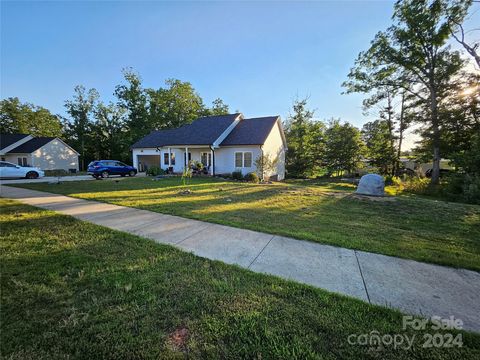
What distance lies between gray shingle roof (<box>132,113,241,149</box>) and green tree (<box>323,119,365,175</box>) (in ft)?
38.3

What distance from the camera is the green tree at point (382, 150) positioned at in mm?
23906

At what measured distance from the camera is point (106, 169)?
19328 millimetres

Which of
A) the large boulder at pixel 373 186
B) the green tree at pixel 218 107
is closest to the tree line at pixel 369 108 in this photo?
the green tree at pixel 218 107

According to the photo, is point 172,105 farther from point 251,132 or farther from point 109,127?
point 251,132

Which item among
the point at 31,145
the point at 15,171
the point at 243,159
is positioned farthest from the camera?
the point at 31,145

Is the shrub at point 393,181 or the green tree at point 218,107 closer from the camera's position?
the shrub at point 393,181

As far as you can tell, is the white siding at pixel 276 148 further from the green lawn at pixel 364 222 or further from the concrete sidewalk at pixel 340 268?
the concrete sidewalk at pixel 340 268

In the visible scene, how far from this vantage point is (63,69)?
13891 millimetres

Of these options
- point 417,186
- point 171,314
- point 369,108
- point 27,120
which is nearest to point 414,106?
point 369,108

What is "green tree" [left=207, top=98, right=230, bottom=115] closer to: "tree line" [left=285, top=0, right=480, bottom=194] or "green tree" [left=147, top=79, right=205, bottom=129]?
"green tree" [left=147, top=79, right=205, bottom=129]

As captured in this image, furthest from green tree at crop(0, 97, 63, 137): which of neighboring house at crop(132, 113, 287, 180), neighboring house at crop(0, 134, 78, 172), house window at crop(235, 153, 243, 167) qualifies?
house window at crop(235, 153, 243, 167)

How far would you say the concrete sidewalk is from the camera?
104 inches

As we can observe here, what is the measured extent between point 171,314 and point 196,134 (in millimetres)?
20521

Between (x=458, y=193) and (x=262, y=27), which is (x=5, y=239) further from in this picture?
(x=458, y=193)
